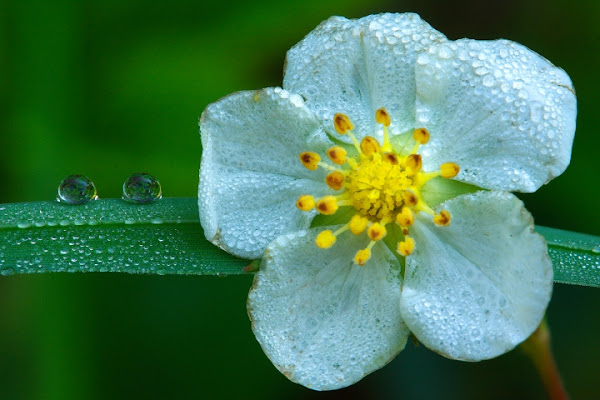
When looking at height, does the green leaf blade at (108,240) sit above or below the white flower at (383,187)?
below

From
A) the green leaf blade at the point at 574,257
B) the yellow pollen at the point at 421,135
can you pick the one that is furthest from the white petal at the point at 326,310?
the green leaf blade at the point at 574,257

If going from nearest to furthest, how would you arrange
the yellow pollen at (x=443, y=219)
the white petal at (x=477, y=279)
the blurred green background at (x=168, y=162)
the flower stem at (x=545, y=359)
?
the white petal at (x=477, y=279), the yellow pollen at (x=443, y=219), the flower stem at (x=545, y=359), the blurred green background at (x=168, y=162)

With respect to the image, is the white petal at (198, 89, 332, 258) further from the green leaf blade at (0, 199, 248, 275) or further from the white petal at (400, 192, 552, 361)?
the white petal at (400, 192, 552, 361)

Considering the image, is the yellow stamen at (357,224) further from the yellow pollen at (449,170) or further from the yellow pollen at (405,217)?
the yellow pollen at (449,170)

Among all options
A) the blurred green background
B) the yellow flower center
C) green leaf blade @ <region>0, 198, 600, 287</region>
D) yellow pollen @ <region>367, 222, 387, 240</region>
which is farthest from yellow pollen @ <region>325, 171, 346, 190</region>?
the blurred green background

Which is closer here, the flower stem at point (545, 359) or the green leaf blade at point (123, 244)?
the green leaf blade at point (123, 244)

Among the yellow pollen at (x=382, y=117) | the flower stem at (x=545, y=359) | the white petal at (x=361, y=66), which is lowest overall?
the flower stem at (x=545, y=359)

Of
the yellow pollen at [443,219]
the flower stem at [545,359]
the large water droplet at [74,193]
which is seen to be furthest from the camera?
the flower stem at [545,359]

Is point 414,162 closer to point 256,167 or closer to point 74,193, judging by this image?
point 256,167
